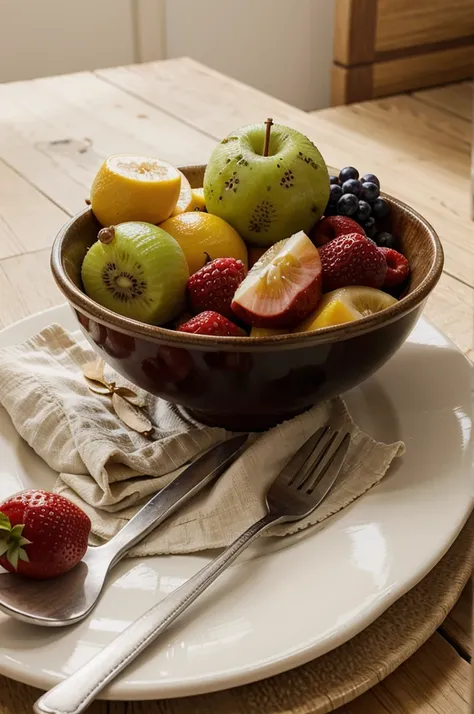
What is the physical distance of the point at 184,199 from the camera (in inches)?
32.7

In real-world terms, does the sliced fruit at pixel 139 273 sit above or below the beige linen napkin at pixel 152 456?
above

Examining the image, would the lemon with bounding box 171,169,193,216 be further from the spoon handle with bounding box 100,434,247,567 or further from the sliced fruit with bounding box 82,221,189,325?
the spoon handle with bounding box 100,434,247,567

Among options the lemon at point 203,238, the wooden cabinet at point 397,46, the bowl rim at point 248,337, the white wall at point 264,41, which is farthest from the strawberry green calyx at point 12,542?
the white wall at point 264,41

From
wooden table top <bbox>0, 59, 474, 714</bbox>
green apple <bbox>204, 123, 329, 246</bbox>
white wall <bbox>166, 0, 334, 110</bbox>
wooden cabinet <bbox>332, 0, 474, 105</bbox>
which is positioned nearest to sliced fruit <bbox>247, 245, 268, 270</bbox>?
green apple <bbox>204, 123, 329, 246</bbox>

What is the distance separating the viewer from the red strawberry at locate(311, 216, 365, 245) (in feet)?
2.53

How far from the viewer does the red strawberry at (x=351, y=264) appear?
708mm

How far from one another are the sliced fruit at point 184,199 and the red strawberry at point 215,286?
0.11m

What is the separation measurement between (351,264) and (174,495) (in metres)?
0.23

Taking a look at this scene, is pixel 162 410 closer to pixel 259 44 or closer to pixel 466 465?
pixel 466 465

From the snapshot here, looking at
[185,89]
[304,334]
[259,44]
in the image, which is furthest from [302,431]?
[259,44]

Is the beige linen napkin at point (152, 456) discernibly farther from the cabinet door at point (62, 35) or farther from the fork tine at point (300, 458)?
the cabinet door at point (62, 35)

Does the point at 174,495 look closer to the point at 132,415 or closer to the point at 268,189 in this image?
the point at 132,415

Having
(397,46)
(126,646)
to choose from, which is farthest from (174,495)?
(397,46)

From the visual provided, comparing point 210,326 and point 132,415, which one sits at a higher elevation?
point 210,326
